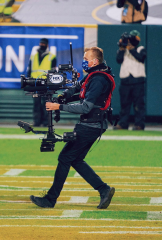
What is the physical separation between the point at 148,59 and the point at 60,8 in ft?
13.0

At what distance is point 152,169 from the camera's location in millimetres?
9602

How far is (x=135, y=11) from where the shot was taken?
1634 centimetres

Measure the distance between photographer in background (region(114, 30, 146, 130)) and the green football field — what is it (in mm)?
2318

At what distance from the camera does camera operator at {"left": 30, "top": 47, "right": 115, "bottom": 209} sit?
20.1 feet

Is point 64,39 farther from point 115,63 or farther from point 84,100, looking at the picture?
point 84,100

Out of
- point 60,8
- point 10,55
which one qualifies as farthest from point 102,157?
point 60,8

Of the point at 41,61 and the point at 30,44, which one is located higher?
the point at 30,44

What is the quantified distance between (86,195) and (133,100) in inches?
325

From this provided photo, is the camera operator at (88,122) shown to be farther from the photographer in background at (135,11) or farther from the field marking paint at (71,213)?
the photographer in background at (135,11)

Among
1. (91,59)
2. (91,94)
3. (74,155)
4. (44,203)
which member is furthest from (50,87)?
(44,203)

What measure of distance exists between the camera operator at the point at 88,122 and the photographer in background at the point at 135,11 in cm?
1035

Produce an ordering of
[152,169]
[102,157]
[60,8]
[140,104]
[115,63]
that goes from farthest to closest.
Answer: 1. [60,8]
2. [115,63]
3. [140,104]
4. [102,157]
5. [152,169]

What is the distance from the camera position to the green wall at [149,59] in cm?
1631

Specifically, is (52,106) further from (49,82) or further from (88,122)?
(88,122)
